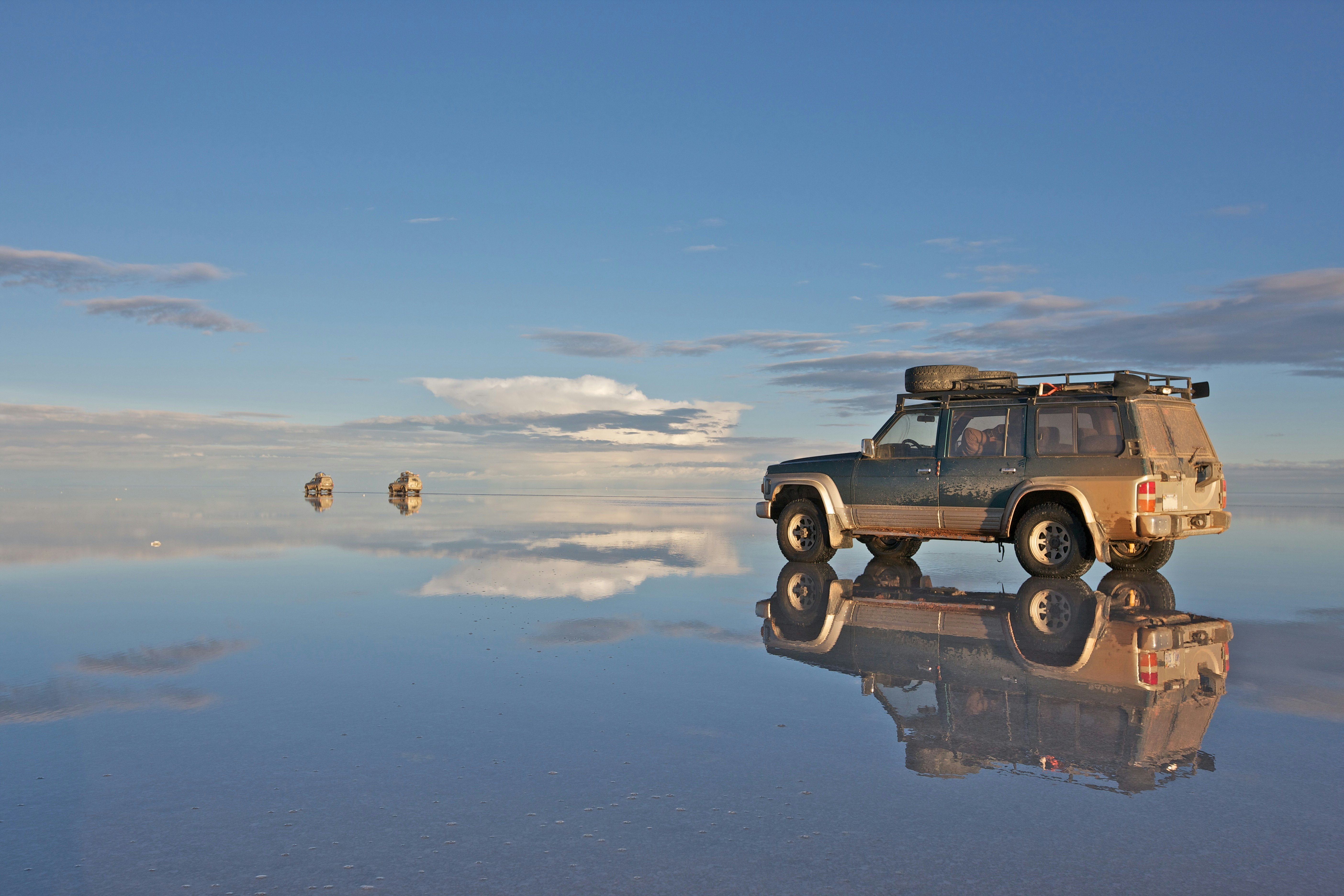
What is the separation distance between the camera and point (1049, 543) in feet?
41.1

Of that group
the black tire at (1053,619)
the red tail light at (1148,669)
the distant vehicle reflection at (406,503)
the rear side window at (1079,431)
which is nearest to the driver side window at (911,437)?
the rear side window at (1079,431)

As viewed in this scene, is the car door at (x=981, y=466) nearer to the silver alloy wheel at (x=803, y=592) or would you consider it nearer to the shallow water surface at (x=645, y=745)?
the shallow water surface at (x=645, y=745)

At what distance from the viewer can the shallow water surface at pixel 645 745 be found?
359 cm

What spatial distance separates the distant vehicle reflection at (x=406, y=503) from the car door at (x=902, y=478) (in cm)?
2069

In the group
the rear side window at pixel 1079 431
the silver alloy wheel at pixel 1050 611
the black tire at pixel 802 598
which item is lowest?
the silver alloy wheel at pixel 1050 611

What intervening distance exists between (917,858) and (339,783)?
8.75 feet

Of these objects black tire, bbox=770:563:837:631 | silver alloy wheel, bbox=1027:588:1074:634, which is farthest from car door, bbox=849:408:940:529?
silver alloy wheel, bbox=1027:588:1074:634

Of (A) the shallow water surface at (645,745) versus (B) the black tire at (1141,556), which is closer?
(A) the shallow water surface at (645,745)

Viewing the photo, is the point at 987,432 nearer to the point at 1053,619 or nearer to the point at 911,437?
the point at 911,437

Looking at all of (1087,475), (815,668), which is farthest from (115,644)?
(1087,475)

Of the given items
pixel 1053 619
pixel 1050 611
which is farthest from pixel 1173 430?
pixel 1053 619

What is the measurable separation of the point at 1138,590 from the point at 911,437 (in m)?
3.60

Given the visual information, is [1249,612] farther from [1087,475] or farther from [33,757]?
[33,757]

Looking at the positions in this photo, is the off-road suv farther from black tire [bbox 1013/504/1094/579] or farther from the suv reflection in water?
the suv reflection in water
